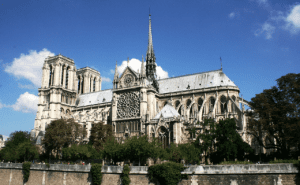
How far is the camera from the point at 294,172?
76.6 feet

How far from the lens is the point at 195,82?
64.9 metres

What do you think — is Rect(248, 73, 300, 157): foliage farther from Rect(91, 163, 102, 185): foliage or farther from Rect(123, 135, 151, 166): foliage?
Rect(91, 163, 102, 185): foliage

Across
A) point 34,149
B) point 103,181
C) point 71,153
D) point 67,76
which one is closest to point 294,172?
point 103,181

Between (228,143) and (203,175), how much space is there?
353 inches

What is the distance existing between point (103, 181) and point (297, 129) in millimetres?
23214

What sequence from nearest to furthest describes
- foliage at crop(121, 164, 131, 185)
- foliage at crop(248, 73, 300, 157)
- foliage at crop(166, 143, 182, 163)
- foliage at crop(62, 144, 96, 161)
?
1. foliage at crop(121, 164, 131, 185)
2. foliage at crop(248, 73, 300, 157)
3. foliage at crop(166, 143, 182, 163)
4. foliage at crop(62, 144, 96, 161)

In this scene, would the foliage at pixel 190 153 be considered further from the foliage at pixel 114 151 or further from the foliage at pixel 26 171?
the foliage at pixel 26 171

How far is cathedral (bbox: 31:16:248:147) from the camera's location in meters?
53.4

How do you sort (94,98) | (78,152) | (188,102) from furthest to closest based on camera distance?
(94,98), (188,102), (78,152)

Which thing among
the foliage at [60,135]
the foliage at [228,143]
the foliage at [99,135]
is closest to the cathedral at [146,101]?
the foliage at [99,135]

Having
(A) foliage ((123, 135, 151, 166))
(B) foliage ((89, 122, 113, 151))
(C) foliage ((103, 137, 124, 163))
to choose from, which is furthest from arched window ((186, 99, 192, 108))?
(A) foliage ((123, 135, 151, 166))

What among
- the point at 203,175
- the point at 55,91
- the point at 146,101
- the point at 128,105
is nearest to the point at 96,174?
the point at 203,175

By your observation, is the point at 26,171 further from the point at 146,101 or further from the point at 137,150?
the point at 146,101

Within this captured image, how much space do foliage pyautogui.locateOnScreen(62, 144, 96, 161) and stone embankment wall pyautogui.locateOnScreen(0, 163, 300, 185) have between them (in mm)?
7315
